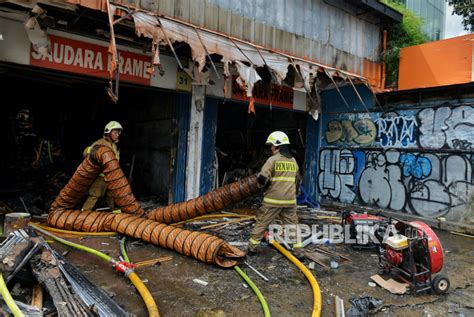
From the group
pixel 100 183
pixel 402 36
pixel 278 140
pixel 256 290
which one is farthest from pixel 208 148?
pixel 402 36

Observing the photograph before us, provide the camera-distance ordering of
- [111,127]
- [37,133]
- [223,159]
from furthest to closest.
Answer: [37,133], [223,159], [111,127]

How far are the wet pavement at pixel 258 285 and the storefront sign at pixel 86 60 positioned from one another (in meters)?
3.27

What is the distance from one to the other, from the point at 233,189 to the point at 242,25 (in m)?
3.83

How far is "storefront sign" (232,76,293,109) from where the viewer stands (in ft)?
29.2

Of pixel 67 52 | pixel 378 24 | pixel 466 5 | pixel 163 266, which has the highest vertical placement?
pixel 466 5

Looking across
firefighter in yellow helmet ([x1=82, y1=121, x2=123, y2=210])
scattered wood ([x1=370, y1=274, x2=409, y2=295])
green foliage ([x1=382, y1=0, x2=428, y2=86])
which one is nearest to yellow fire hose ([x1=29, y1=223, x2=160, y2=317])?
firefighter in yellow helmet ([x1=82, y1=121, x2=123, y2=210])

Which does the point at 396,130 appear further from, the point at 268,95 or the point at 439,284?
the point at 439,284

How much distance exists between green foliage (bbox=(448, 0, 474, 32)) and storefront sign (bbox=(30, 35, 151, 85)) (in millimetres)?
10739

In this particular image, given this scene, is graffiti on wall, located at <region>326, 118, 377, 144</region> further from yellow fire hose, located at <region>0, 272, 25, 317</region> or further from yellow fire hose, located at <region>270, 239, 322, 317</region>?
yellow fire hose, located at <region>0, 272, 25, 317</region>

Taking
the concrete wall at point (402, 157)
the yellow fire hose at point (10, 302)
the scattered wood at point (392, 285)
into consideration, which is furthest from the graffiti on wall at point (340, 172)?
the yellow fire hose at point (10, 302)

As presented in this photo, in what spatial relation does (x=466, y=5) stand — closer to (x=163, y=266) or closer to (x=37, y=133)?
(x=163, y=266)

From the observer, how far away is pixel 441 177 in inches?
315

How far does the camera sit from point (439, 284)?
4.07 m

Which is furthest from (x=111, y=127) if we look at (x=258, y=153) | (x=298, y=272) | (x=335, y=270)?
Answer: (x=258, y=153)
